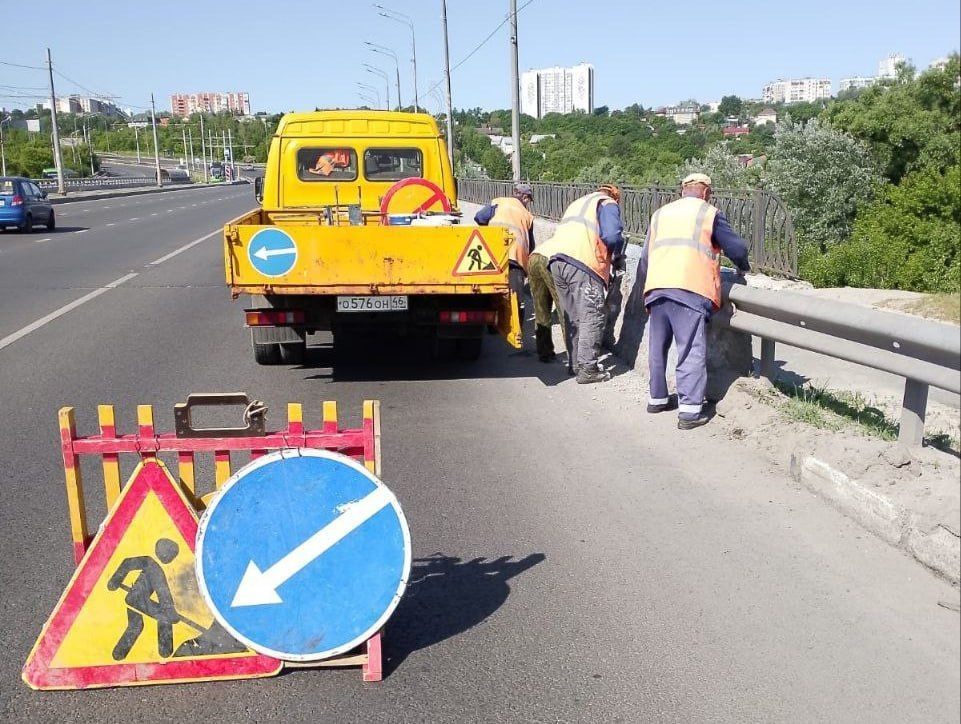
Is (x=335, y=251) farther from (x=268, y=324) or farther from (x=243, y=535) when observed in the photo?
(x=243, y=535)

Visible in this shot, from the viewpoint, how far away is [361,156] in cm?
1229

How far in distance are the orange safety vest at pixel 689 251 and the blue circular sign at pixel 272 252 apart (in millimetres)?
2959

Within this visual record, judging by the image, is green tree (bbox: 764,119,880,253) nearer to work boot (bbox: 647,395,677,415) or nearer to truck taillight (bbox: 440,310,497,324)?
truck taillight (bbox: 440,310,497,324)

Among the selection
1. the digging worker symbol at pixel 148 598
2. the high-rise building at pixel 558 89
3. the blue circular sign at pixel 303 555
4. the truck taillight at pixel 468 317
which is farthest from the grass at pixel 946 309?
the high-rise building at pixel 558 89

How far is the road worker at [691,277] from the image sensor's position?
23.2ft

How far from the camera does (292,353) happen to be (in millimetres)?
9859

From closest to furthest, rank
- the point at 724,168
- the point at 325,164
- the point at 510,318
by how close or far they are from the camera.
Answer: the point at 510,318
the point at 325,164
the point at 724,168

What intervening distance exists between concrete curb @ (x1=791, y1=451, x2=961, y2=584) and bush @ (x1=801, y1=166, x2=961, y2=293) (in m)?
0.92

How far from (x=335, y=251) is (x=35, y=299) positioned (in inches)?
323

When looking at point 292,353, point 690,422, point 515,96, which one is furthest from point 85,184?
point 690,422

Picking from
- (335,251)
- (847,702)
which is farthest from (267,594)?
(335,251)

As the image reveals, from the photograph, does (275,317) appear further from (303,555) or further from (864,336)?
(864,336)

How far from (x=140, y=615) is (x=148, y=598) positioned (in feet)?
0.20

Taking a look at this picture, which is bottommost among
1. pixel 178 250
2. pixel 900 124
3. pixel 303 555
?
pixel 178 250
